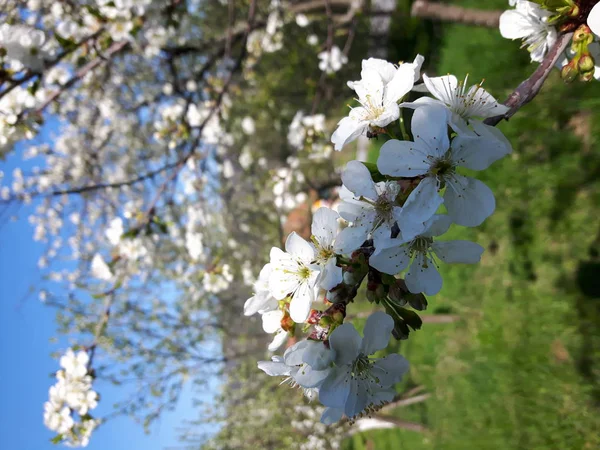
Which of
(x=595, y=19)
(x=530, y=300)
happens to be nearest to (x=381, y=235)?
(x=595, y=19)

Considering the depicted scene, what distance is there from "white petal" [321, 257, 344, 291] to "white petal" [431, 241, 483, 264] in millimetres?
243

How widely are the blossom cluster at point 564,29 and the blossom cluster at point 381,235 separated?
0.81 feet

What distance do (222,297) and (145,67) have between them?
333cm

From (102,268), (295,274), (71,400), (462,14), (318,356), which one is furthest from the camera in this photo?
(462,14)

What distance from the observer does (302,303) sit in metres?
0.94

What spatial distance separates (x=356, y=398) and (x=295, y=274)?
12.1 inches

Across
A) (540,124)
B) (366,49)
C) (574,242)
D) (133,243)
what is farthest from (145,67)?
(574,242)

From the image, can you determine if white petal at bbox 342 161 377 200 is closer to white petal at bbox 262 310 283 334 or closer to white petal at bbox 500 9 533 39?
white petal at bbox 262 310 283 334

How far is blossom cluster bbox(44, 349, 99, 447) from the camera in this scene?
6.66 ft

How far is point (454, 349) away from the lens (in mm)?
3760

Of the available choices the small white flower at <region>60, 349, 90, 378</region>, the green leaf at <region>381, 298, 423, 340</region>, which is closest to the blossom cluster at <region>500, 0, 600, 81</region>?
the green leaf at <region>381, 298, 423, 340</region>

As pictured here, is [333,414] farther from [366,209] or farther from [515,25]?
[515,25]

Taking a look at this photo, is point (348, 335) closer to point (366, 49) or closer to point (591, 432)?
point (591, 432)

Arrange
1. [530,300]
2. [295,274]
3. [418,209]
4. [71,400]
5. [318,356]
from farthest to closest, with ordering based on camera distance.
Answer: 1. [530,300]
2. [71,400]
3. [295,274]
4. [318,356]
5. [418,209]
